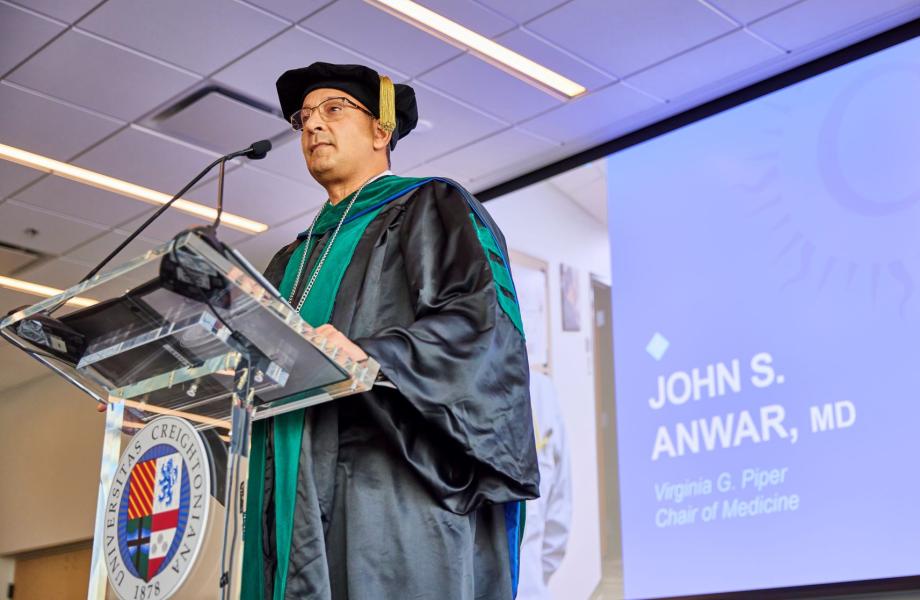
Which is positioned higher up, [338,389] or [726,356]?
[726,356]

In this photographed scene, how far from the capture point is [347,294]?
1725mm

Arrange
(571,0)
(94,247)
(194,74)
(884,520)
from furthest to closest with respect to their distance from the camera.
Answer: (94,247), (194,74), (571,0), (884,520)

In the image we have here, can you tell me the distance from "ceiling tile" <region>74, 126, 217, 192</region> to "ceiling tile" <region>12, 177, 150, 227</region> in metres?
0.24

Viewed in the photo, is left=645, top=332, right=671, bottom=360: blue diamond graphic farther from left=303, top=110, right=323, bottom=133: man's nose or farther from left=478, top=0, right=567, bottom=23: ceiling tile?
left=303, top=110, right=323, bottom=133: man's nose

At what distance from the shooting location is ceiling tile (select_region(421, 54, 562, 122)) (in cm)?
485

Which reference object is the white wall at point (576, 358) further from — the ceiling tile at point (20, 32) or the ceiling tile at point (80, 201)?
the ceiling tile at point (20, 32)

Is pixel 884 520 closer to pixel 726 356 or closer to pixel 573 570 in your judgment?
pixel 726 356

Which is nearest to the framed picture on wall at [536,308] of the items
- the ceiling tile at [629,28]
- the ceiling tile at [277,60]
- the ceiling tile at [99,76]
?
the ceiling tile at [629,28]

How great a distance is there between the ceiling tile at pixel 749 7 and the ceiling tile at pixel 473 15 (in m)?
0.84

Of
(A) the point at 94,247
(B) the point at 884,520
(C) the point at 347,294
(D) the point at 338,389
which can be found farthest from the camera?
(A) the point at 94,247

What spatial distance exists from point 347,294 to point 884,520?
2.87 metres

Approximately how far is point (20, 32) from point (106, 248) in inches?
96.1

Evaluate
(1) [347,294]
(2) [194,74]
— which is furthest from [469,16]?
(1) [347,294]

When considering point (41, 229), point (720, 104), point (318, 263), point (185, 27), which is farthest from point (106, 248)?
point (318, 263)
